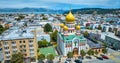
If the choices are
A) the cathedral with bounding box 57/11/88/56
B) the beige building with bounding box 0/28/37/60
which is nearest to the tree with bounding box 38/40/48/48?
the beige building with bounding box 0/28/37/60

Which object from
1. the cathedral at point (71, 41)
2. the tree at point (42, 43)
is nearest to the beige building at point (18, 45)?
the cathedral at point (71, 41)

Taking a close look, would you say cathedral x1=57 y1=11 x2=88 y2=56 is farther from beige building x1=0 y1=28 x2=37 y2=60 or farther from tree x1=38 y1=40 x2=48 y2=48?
Answer: tree x1=38 y1=40 x2=48 y2=48

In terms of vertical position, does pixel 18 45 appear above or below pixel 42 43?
above

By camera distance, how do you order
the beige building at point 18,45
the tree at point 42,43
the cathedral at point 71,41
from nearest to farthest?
the beige building at point 18,45 → the cathedral at point 71,41 → the tree at point 42,43

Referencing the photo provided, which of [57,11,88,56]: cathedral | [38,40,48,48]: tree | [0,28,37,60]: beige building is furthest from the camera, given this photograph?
[38,40,48,48]: tree

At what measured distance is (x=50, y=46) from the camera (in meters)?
57.3

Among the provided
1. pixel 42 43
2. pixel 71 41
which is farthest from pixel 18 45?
pixel 71 41

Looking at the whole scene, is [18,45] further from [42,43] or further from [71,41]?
[71,41]

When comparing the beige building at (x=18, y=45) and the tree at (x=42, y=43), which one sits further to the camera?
the tree at (x=42, y=43)

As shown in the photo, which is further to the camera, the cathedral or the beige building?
the cathedral

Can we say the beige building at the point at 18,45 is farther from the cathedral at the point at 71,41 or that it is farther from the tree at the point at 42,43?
the tree at the point at 42,43

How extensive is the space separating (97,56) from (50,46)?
21.5 metres

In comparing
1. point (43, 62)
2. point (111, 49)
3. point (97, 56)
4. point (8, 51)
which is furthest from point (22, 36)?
point (111, 49)

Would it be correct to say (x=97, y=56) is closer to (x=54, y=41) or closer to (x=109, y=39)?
(x=109, y=39)
